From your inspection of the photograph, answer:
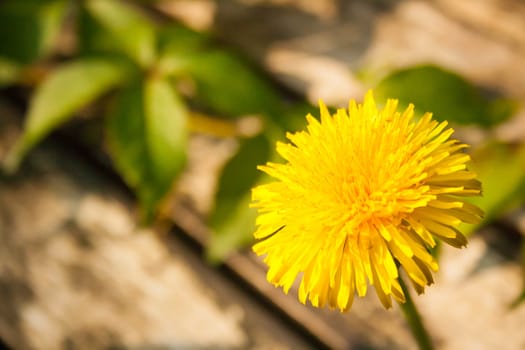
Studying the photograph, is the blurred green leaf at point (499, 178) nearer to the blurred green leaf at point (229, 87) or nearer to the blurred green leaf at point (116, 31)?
the blurred green leaf at point (229, 87)

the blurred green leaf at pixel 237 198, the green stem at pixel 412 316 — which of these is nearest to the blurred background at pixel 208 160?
the blurred green leaf at pixel 237 198

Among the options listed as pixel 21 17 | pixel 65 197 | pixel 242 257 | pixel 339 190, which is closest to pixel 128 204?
pixel 65 197

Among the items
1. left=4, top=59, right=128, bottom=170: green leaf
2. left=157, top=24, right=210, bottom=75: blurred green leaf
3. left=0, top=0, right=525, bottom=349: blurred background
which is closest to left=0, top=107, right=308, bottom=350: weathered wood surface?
left=0, top=0, right=525, bottom=349: blurred background

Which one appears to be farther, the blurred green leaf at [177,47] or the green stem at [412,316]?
the blurred green leaf at [177,47]

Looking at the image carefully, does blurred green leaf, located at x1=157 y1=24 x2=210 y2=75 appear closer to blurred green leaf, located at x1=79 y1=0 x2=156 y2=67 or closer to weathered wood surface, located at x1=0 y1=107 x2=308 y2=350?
blurred green leaf, located at x1=79 y1=0 x2=156 y2=67

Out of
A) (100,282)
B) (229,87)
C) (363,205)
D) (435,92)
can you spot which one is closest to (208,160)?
(229,87)

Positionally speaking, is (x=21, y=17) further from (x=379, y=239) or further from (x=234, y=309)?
(x=379, y=239)
